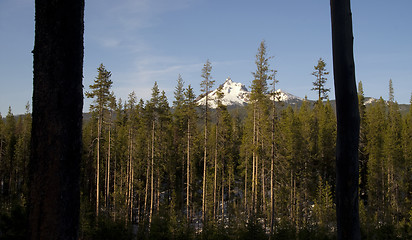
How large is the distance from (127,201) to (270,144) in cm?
1995

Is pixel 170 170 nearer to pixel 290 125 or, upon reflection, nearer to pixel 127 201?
pixel 127 201

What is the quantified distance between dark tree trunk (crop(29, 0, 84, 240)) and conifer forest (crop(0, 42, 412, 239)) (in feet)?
37.4

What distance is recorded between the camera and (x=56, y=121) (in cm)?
200

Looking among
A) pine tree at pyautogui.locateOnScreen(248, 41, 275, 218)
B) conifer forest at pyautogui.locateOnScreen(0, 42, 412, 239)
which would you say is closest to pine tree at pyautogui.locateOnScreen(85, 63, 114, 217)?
conifer forest at pyautogui.locateOnScreen(0, 42, 412, 239)

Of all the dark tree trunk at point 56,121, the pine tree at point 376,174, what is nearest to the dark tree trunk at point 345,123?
the dark tree trunk at point 56,121

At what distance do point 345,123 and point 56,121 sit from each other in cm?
258

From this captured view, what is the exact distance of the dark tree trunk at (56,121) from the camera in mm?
1942

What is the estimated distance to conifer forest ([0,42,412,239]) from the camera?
14352 millimetres

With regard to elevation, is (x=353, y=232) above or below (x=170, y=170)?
above

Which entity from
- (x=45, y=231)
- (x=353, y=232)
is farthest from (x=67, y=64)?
(x=353, y=232)

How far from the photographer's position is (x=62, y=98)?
2035 mm

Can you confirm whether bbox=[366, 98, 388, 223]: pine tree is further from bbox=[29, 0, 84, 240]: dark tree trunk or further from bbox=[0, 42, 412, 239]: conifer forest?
bbox=[29, 0, 84, 240]: dark tree trunk

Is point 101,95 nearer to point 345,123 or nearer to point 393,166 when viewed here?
point 345,123

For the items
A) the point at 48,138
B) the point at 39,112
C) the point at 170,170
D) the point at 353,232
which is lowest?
the point at 170,170
